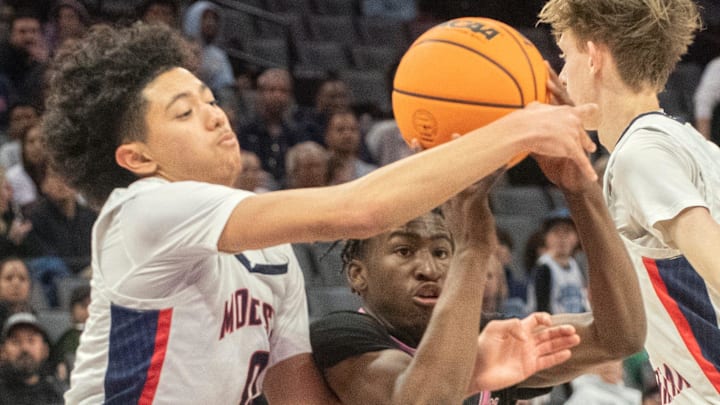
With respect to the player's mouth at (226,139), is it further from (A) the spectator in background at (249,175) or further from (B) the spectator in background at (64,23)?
(B) the spectator in background at (64,23)

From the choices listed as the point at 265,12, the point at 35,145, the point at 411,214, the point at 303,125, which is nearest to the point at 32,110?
the point at 35,145

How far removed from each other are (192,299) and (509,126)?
2.88 feet

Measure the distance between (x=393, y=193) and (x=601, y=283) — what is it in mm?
955

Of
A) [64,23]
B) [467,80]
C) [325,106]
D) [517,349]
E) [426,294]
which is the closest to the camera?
[467,80]

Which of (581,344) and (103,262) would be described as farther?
(581,344)

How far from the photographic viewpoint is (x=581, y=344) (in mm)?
3227

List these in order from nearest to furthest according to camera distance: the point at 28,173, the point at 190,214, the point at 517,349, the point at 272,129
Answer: the point at 190,214 → the point at 517,349 → the point at 28,173 → the point at 272,129

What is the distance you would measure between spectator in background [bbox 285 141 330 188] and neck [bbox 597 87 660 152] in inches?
192

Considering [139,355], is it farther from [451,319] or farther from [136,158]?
[451,319]

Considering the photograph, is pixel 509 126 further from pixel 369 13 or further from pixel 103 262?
pixel 369 13

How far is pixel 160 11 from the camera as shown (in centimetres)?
976

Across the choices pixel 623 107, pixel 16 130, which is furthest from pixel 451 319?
pixel 16 130

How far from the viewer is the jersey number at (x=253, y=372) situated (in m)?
2.86

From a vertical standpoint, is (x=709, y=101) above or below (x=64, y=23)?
below
